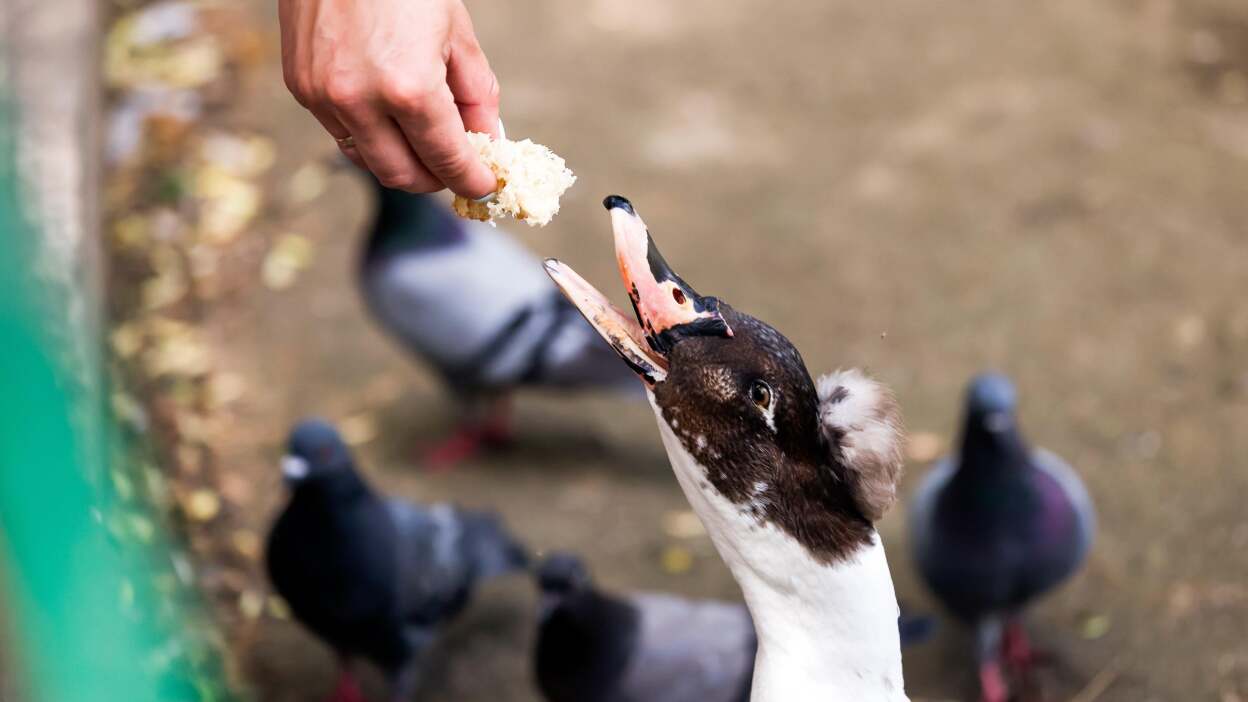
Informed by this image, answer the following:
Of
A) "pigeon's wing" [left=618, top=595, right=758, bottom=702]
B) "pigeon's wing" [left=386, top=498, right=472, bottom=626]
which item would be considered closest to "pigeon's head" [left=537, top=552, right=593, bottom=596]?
"pigeon's wing" [left=618, top=595, right=758, bottom=702]

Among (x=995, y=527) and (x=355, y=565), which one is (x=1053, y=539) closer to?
(x=995, y=527)

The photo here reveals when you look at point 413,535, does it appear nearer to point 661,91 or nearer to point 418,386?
point 418,386

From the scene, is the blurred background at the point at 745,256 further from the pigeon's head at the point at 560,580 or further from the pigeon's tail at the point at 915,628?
the pigeon's head at the point at 560,580

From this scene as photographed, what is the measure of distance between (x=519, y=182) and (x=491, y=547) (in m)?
2.25

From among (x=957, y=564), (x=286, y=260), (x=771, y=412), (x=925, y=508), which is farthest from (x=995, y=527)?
(x=286, y=260)

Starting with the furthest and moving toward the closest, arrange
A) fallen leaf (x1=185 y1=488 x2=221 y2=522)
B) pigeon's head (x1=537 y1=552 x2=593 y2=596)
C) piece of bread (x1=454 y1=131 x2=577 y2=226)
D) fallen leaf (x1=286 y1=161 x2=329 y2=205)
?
fallen leaf (x1=286 y1=161 x2=329 y2=205)
fallen leaf (x1=185 y1=488 x2=221 y2=522)
pigeon's head (x1=537 y1=552 x2=593 y2=596)
piece of bread (x1=454 y1=131 x2=577 y2=226)

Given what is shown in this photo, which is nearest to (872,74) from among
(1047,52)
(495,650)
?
(1047,52)

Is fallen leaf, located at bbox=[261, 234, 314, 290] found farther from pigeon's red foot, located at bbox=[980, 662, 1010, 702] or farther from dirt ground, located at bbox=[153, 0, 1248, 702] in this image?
pigeon's red foot, located at bbox=[980, 662, 1010, 702]

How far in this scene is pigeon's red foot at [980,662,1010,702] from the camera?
4047 millimetres

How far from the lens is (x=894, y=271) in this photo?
586 centimetres

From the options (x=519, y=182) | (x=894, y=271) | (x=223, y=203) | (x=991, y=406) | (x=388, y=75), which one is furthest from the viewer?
(x=223, y=203)

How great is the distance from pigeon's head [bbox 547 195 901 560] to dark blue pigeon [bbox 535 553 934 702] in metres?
1.63

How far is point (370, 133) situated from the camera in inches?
80.8

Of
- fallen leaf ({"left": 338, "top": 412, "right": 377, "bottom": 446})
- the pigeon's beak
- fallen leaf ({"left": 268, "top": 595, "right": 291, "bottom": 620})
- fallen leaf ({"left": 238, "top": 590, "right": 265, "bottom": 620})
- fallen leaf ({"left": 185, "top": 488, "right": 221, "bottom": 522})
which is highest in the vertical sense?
the pigeon's beak
